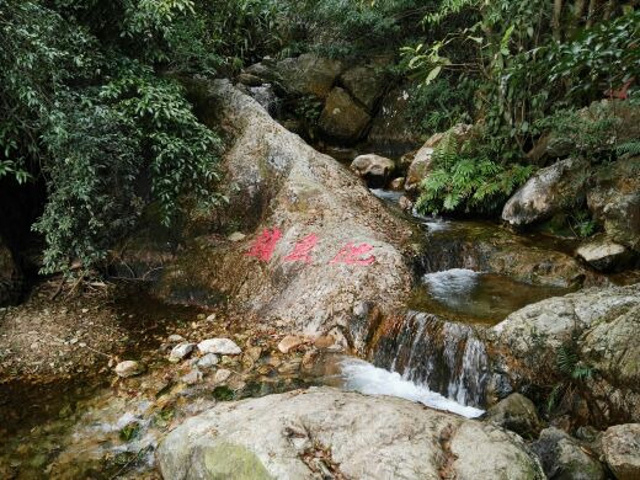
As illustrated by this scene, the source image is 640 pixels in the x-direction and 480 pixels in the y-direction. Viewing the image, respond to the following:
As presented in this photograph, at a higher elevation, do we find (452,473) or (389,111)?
(389,111)

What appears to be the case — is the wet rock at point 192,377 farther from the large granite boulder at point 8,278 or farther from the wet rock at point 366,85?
the wet rock at point 366,85

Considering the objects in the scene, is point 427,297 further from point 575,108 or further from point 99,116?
point 99,116

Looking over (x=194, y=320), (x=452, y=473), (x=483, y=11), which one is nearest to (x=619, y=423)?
(x=452, y=473)

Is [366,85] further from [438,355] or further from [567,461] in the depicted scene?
[567,461]

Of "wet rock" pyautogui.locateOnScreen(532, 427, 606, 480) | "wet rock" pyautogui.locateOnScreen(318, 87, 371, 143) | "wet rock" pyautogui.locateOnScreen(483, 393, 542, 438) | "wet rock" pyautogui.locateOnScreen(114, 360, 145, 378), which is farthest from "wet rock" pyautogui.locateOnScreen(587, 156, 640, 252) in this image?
"wet rock" pyautogui.locateOnScreen(318, 87, 371, 143)

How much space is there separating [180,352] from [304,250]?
2.23 m

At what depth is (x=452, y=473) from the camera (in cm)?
309

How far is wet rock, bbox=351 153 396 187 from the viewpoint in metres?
11.2

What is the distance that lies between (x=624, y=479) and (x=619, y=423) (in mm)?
809

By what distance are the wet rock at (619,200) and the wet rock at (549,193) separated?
9.8 inches

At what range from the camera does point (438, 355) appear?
17.3 feet

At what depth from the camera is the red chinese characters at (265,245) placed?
23.7ft

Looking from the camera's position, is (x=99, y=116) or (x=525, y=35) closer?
(x=99, y=116)

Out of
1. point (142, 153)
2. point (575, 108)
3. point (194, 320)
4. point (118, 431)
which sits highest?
point (575, 108)
